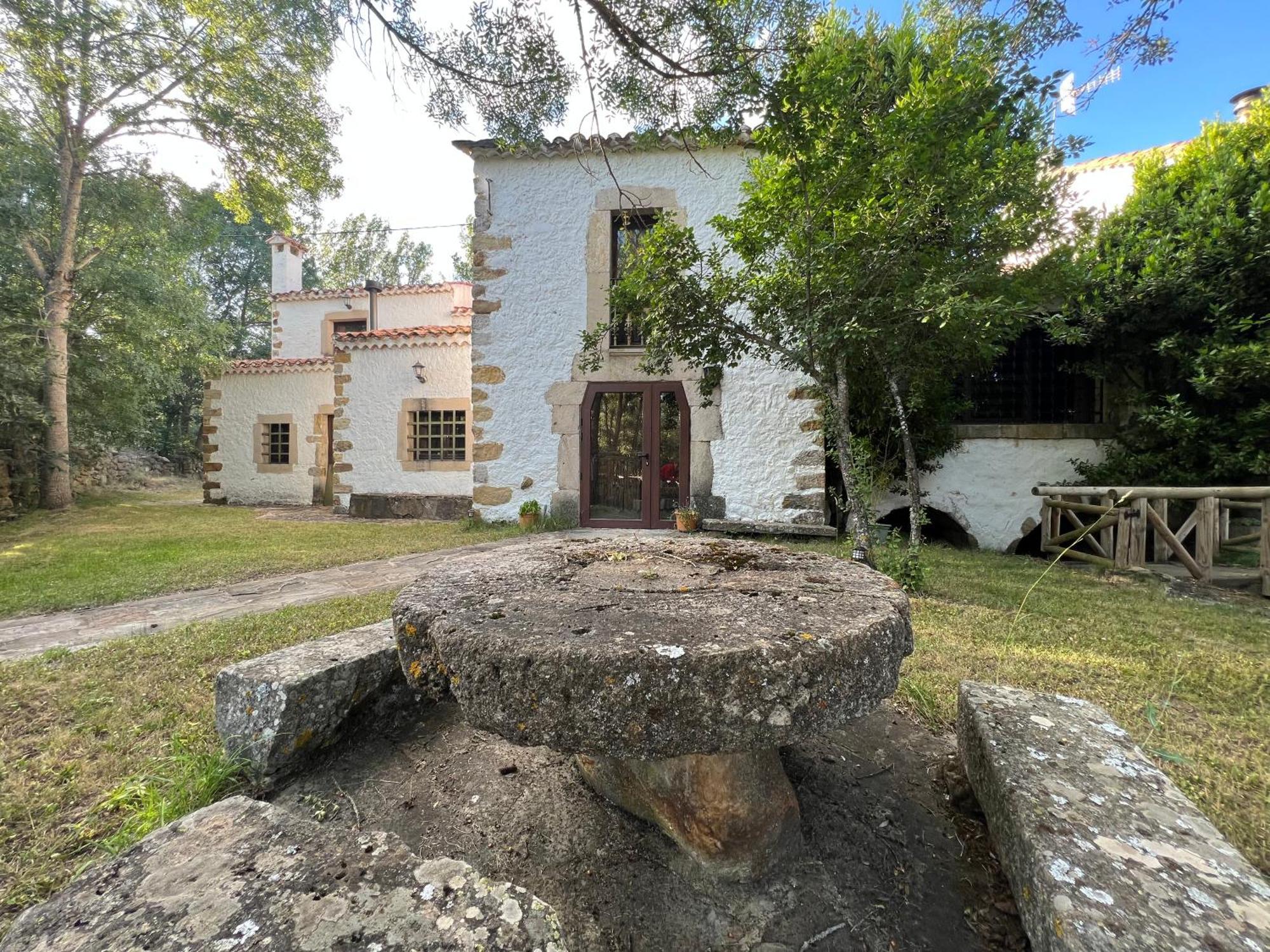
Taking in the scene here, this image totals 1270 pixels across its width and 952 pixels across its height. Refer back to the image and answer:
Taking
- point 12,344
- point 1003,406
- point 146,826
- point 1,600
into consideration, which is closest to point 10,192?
point 12,344

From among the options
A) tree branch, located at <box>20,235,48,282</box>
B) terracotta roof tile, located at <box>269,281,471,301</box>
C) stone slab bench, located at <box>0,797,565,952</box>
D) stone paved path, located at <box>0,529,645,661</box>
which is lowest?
stone paved path, located at <box>0,529,645,661</box>

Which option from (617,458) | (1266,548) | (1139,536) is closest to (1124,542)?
(1139,536)

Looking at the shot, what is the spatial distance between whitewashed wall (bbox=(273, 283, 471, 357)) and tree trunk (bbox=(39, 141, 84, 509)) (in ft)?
18.2

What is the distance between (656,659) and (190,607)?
3.97m

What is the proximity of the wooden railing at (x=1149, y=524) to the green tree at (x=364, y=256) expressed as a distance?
25.5 m

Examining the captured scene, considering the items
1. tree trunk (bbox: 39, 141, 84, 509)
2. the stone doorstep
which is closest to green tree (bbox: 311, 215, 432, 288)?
tree trunk (bbox: 39, 141, 84, 509)

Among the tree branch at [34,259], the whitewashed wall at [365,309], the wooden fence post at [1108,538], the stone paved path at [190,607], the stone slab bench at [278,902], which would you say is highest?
the whitewashed wall at [365,309]

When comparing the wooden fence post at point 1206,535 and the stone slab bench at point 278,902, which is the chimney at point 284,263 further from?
the wooden fence post at point 1206,535

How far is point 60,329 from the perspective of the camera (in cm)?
851

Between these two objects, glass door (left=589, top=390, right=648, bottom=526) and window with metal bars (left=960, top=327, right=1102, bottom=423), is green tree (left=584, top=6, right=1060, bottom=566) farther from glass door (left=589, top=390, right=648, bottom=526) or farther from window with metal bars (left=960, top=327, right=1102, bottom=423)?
window with metal bars (left=960, top=327, right=1102, bottom=423)

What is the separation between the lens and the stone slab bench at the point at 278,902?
757mm

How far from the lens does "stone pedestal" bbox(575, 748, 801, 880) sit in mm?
1346

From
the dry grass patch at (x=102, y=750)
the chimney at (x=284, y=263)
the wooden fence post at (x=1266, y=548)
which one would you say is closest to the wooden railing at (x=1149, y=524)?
the wooden fence post at (x=1266, y=548)

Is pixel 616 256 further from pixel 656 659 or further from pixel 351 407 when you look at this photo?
pixel 656 659
